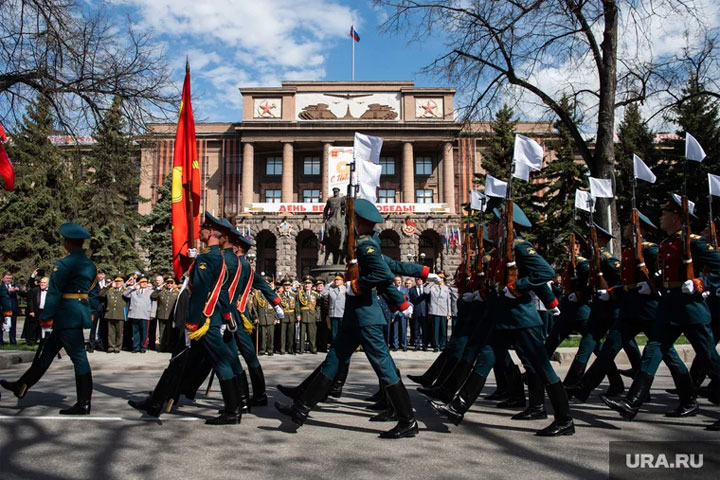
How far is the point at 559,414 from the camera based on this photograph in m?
5.52

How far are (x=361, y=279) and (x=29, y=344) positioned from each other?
46.4 ft

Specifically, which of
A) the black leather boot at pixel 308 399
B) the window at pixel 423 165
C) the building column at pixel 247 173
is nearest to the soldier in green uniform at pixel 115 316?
the black leather boot at pixel 308 399

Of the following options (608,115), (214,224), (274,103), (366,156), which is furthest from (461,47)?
(274,103)

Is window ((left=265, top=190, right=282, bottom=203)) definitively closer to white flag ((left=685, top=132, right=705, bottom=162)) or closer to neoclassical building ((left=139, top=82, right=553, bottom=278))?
neoclassical building ((left=139, top=82, right=553, bottom=278))

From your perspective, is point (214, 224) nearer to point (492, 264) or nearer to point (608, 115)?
point (492, 264)

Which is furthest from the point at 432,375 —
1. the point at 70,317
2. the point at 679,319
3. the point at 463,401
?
the point at 70,317

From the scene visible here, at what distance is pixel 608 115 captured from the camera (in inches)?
603

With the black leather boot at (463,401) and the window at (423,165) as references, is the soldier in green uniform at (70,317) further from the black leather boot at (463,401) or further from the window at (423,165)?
the window at (423,165)

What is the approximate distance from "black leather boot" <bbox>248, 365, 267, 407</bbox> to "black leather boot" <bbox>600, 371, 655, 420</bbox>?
3784 millimetres

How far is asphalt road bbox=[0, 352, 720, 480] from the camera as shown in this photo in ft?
14.5

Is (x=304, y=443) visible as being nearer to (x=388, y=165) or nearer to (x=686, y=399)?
(x=686, y=399)

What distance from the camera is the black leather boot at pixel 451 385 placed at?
671 cm

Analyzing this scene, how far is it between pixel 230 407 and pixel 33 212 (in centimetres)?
3889

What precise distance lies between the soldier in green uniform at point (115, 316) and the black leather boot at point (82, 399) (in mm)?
9114
